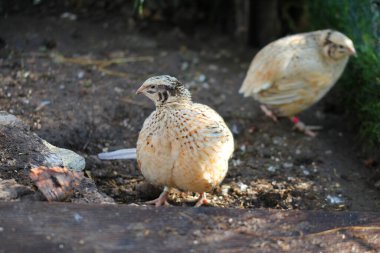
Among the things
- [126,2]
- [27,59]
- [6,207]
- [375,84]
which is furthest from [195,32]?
[6,207]

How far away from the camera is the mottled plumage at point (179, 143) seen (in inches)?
171

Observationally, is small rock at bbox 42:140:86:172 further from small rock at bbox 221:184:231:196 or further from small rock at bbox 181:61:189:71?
small rock at bbox 181:61:189:71

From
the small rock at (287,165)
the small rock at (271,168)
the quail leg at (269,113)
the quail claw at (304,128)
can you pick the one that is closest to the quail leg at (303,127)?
the quail claw at (304,128)

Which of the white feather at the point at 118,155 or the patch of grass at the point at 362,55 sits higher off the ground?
the patch of grass at the point at 362,55

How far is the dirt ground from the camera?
205 inches

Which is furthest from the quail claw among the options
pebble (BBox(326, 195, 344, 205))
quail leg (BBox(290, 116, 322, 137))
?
pebble (BBox(326, 195, 344, 205))

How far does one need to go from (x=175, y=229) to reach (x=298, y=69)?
270 cm

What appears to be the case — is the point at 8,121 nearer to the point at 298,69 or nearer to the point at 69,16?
the point at 298,69

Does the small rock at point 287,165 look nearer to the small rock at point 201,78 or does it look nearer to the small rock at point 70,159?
the small rock at point 201,78

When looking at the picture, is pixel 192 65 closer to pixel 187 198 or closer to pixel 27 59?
pixel 27 59

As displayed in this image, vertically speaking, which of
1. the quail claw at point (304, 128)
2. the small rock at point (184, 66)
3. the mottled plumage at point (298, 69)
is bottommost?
the quail claw at point (304, 128)

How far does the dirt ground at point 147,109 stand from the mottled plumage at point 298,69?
1.38ft

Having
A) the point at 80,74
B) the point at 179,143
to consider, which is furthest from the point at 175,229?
the point at 80,74

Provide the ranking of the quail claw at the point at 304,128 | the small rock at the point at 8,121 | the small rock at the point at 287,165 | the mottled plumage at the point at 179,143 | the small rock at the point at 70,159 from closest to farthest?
the mottled plumage at the point at 179,143 → the small rock at the point at 70,159 → the small rock at the point at 8,121 → the small rock at the point at 287,165 → the quail claw at the point at 304,128
